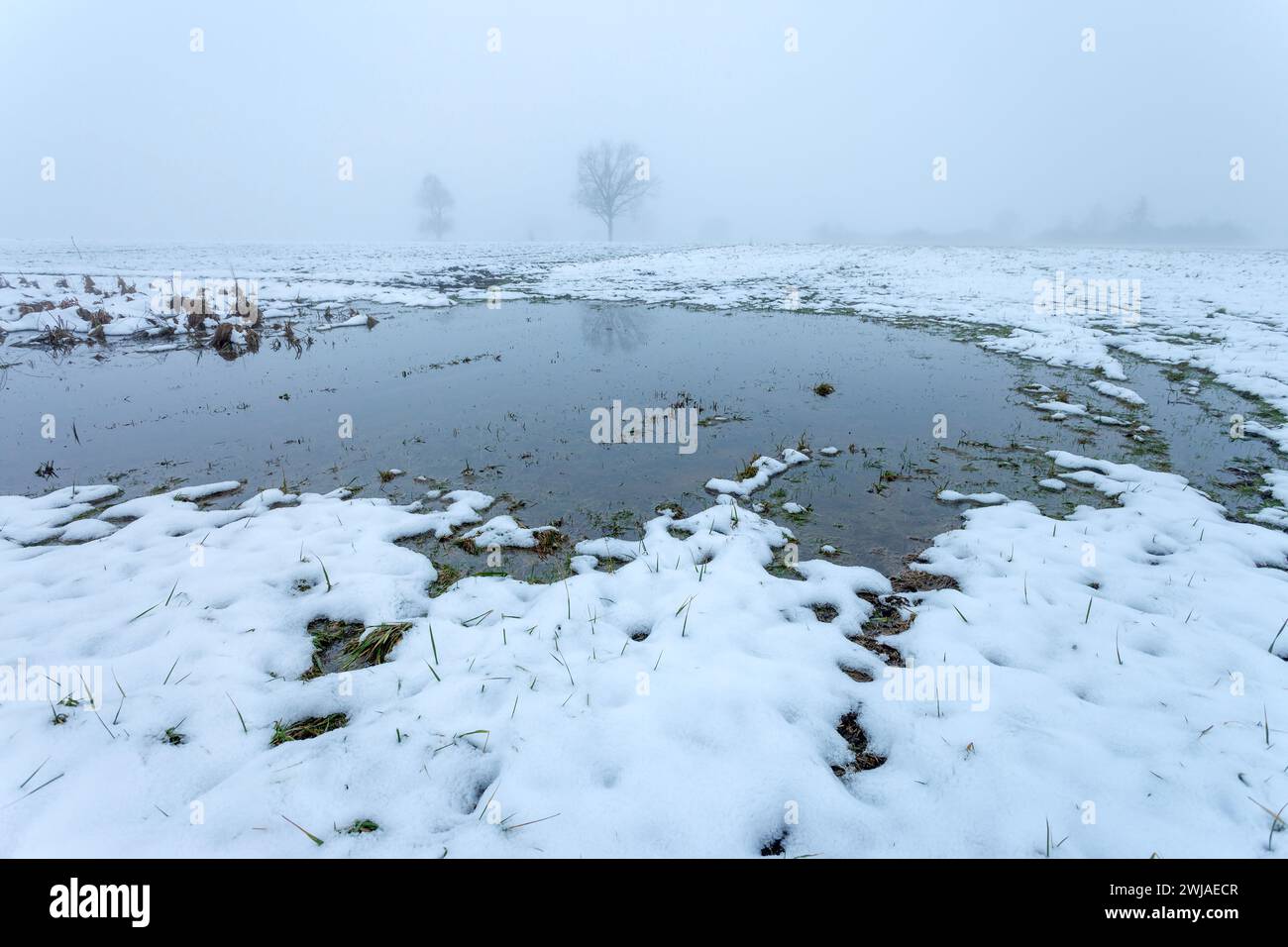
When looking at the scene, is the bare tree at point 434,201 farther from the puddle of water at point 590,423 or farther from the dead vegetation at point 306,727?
the dead vegetation at point 306,727

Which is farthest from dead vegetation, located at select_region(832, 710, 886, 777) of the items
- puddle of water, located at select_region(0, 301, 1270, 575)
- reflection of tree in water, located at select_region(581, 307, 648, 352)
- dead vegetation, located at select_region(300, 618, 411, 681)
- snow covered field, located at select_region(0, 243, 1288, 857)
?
reflection of tree in water, located at select_region(581, 307, 648, 352)

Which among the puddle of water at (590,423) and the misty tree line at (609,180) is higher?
the misty tree line at (609,180)

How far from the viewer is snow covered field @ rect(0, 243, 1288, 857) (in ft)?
8.98

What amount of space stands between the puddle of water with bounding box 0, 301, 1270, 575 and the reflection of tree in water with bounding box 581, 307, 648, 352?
14 cm

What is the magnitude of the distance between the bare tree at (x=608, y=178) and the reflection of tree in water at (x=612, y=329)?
64.5m

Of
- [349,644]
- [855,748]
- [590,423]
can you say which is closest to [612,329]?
[590,423]

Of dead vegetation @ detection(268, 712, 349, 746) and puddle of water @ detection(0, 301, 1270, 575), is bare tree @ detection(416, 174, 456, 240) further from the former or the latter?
dead vegetation @ detection(268, 712, 349, 746)

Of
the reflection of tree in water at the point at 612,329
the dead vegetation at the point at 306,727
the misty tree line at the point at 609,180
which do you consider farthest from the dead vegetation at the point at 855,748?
the misty tree line at the point at 609,180

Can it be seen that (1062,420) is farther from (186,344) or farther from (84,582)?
(186,344)

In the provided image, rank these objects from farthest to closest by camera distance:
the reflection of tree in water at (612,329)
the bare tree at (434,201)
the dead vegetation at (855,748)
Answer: the bare tree at (434,201) < the reflection of tree in water at (612,329) < the dead vegetation at (855,748)

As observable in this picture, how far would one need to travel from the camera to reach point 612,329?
16031mm

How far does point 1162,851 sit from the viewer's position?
2.54 meters

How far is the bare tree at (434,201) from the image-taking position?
3430 inches

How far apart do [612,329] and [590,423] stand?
788 centimetres
